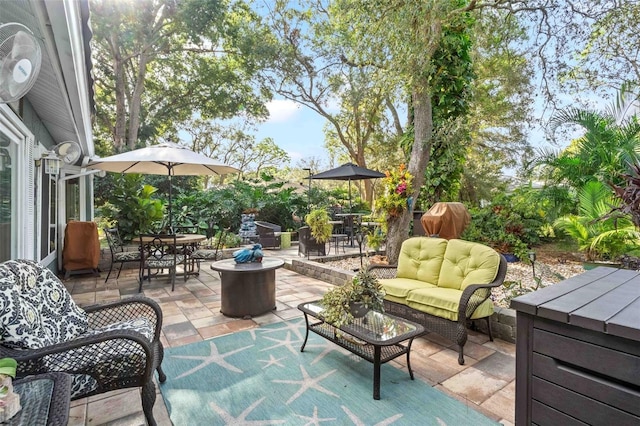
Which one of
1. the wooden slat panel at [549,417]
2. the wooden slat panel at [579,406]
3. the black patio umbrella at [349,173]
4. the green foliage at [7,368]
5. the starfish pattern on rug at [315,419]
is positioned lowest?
the starfish pattern on rug at [315,419]

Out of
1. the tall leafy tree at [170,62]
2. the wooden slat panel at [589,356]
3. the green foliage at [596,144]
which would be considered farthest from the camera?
the tall leafy tree at [170,62]

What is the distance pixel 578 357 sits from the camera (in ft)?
4.71

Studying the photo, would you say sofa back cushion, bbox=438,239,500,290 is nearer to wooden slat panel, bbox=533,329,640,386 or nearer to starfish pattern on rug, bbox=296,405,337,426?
wooden slat panel, bbox=533,329,640,386

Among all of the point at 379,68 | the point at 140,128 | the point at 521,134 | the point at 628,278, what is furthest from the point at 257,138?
the point at 628,278

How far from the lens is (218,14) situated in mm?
10570

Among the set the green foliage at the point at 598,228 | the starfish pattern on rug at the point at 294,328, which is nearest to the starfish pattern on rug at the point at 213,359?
the starfish pattern on rug at the point at 294,328

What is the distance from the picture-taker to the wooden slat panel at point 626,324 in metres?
1.25

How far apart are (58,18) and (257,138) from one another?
854 inches

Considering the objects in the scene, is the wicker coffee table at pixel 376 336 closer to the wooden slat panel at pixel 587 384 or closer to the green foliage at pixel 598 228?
the wooden slat panel at pixel 587 384

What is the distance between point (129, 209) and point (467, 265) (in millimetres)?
6994

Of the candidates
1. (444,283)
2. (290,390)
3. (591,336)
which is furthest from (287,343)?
(591,336)

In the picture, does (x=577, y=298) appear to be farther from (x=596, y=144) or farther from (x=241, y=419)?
(x=596, y=144)

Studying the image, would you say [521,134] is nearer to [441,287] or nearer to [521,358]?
[441,287]

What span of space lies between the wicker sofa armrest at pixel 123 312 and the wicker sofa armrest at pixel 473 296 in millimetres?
2508
